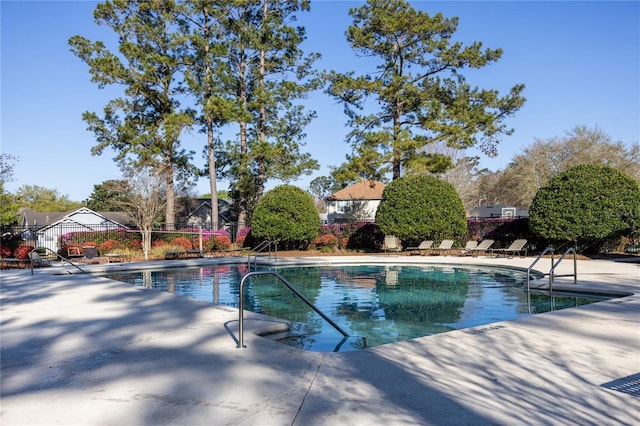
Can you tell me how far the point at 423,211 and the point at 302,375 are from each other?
18080mm

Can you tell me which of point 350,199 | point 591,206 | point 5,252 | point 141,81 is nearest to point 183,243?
point 5,252

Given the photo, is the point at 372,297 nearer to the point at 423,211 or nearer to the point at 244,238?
the point at 423,211

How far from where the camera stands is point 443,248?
21500 millimetres

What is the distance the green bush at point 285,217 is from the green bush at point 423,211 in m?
4.04

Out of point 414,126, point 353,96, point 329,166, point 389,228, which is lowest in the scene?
point 389,228

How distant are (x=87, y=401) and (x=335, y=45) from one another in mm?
25586

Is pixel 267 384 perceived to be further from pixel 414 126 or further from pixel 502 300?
pixel 414 126

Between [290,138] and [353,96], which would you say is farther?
[290,138]

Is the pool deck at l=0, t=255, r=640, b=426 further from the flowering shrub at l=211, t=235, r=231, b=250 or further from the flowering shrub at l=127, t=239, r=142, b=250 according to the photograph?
the flowering shrub at l=127, t=239, r=142, b=250

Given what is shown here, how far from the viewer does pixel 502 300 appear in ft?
32.9

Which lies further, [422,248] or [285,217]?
[285,217]

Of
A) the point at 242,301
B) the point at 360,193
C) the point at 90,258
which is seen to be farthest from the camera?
the point at 360,193

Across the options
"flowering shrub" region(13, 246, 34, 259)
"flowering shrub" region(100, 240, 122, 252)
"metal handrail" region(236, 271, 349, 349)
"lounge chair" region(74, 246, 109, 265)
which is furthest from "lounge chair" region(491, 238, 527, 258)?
"flowering shrub" region(13, 246, 34, 259)

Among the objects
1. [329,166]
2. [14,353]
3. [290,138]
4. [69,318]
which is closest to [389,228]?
[329,166]
